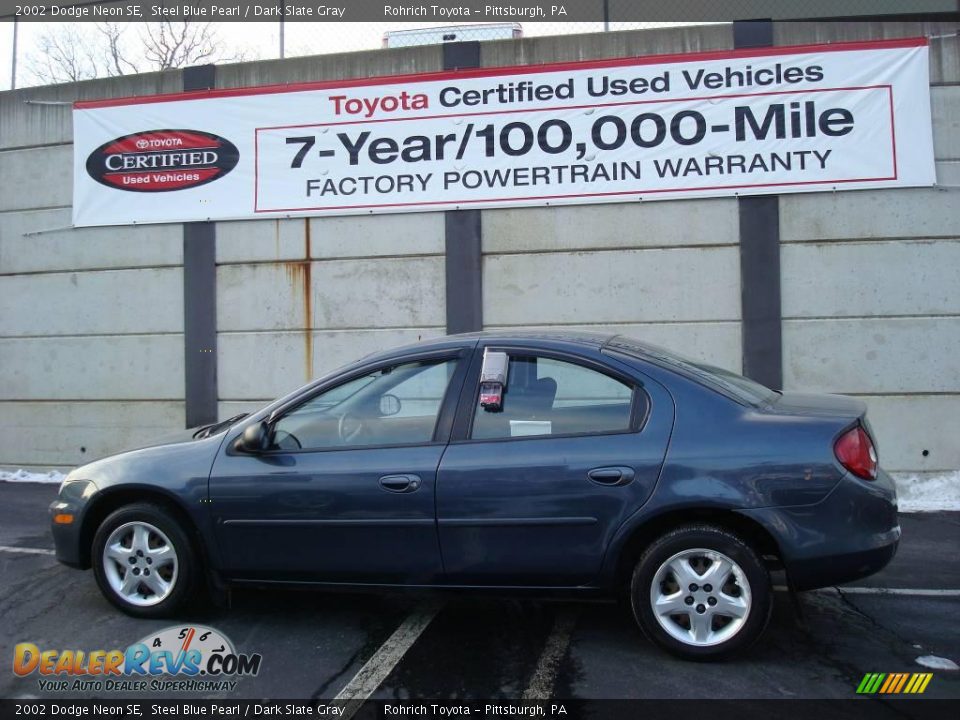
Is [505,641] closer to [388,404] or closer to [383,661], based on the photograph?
[383,661]

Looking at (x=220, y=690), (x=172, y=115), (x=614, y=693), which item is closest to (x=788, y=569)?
(x=614, y=693)

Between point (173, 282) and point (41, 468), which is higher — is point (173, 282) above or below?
above

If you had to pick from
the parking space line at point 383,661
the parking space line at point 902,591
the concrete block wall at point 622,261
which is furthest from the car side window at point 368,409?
the concrete block wall at point 622,261

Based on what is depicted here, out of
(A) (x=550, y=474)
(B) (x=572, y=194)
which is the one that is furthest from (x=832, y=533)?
(B) (x=572, y=194)

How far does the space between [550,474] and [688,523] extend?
67 centimetres

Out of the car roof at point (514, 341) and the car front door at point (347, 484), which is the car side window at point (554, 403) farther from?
the car front door at point (347, 484)

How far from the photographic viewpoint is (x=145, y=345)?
894 cm

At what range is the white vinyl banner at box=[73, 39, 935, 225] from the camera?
7754 millimetres

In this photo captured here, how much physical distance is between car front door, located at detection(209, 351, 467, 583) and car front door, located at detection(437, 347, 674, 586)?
14 cm

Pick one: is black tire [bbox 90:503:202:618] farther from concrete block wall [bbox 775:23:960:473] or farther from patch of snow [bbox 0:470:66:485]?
concrete block wall [bbox 775:23:960:473]

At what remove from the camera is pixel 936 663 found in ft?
12.2

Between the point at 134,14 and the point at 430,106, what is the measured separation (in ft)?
14.8

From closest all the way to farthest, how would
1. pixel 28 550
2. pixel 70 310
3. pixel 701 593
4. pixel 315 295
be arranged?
1. pixel 701 593
2. pixel 28 550
3. pixel 315 295
4. pixel 70 310

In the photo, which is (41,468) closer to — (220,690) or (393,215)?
(393,215)
